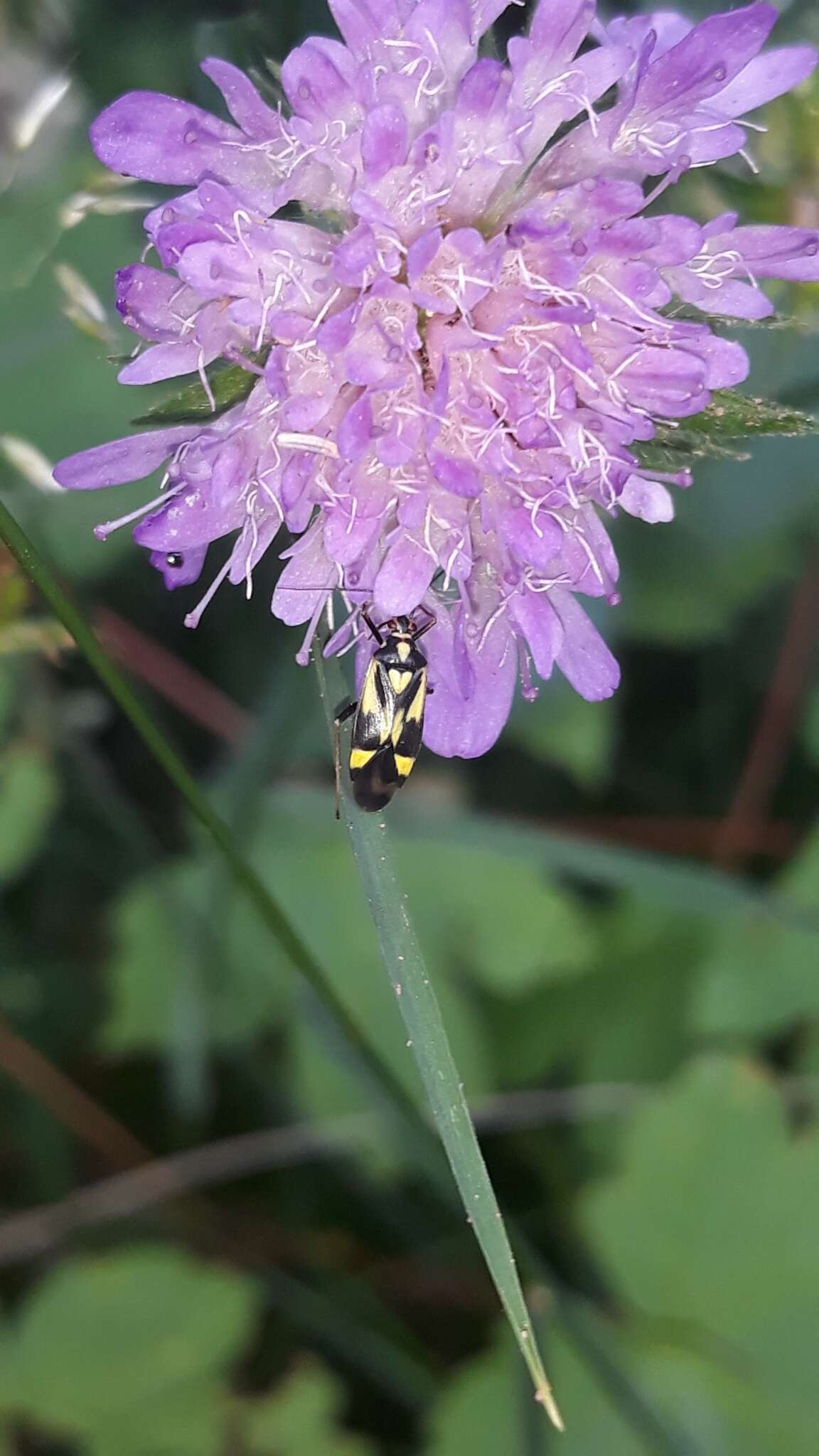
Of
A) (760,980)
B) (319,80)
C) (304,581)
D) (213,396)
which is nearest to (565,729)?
(760,980)

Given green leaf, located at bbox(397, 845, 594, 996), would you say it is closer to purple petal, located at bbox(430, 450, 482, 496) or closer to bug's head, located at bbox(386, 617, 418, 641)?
bug's head, located at bbox(386, 617, 418, 641)

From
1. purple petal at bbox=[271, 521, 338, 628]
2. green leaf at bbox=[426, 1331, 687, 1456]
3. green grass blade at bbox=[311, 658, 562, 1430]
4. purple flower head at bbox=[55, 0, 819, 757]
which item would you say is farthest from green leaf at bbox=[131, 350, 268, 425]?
green leaf at bbox=[426, 1331, 687, 1456]

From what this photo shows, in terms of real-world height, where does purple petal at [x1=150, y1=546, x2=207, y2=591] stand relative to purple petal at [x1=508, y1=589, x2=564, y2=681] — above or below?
above

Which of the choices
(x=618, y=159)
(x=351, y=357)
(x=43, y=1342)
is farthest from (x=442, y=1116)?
(x=43, y=1342)

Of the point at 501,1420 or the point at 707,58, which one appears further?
the point at 501,1420

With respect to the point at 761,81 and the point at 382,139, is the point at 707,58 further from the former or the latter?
the point at 382,139

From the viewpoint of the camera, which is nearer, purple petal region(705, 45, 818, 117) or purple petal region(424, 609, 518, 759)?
purple petal region(705, 45, 818, 117)

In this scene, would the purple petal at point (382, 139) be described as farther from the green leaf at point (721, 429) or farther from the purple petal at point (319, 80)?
the green leaf at point (721, 429)
